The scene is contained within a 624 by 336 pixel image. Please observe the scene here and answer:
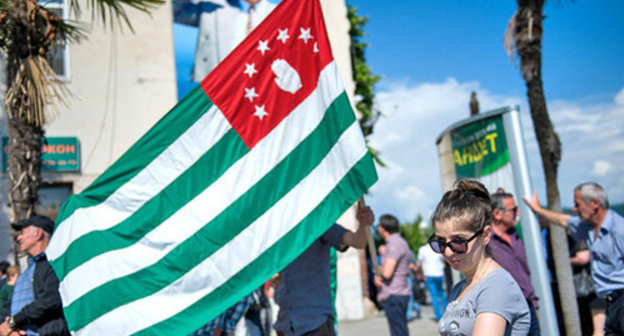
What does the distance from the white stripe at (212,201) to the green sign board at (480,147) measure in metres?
1.86

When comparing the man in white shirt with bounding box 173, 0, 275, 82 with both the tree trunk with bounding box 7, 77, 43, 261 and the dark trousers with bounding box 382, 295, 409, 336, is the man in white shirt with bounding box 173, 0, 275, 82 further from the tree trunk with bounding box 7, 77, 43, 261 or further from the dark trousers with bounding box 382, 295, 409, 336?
the dark trousers with bounding box 382, 295, 409, 336

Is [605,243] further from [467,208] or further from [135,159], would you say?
[135,159]

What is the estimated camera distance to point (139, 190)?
4.67 metres

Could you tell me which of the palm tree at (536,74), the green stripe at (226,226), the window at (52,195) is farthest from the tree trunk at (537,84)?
the window at (52,195)

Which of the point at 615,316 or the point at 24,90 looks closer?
the point at 615,316

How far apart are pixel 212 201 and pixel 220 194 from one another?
0.27 feet

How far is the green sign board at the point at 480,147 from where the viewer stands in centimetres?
588

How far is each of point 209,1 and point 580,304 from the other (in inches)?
369

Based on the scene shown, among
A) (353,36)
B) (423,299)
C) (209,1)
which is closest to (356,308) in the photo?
(423,299)

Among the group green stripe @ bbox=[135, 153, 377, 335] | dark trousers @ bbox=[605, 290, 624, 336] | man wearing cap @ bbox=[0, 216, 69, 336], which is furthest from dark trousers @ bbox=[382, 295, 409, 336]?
man wearing cap @ bbox=[0, 216, 69, 336]

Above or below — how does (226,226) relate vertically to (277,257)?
above

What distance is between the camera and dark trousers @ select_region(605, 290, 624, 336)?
4.46 metres

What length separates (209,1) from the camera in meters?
12.9

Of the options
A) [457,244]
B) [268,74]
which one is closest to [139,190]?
[268,74]
